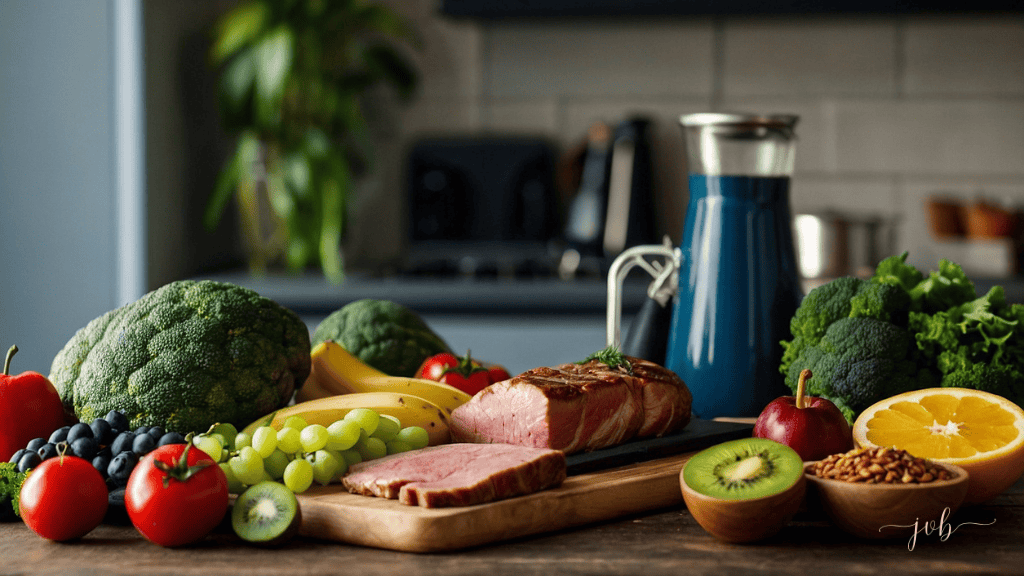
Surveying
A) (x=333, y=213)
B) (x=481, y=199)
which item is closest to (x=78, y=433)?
(x=333, y=213)

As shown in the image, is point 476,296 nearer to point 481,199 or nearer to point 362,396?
point 481,199

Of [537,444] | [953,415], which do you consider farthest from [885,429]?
[537,444]

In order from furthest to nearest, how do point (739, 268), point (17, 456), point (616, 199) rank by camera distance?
point (616, 199) → point (739, 268) → point (17, 456)

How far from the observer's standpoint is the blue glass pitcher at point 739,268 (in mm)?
1175

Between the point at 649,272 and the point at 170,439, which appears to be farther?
the point at 649,272

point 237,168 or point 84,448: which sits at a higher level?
point 237,168

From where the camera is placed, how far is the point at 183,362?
967 millimetres

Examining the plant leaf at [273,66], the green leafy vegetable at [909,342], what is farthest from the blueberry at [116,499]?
the plant leaf at [273,66]

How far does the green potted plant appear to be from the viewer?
2.75 metres

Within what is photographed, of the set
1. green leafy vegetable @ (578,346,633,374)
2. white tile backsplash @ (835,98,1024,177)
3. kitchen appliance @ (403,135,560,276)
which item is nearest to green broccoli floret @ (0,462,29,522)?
green leafy vegetable @ (578,346,633,374)

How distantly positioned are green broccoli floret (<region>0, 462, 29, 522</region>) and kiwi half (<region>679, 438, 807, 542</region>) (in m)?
0.58

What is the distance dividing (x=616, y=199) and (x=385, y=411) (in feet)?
6.62

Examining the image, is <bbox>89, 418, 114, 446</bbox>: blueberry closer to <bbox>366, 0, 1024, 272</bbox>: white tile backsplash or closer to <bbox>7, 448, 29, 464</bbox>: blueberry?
<bbox>7, 448, 29, 464</bbox>: blueberry

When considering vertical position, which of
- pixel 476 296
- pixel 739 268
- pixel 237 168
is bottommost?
pixel 476 296
